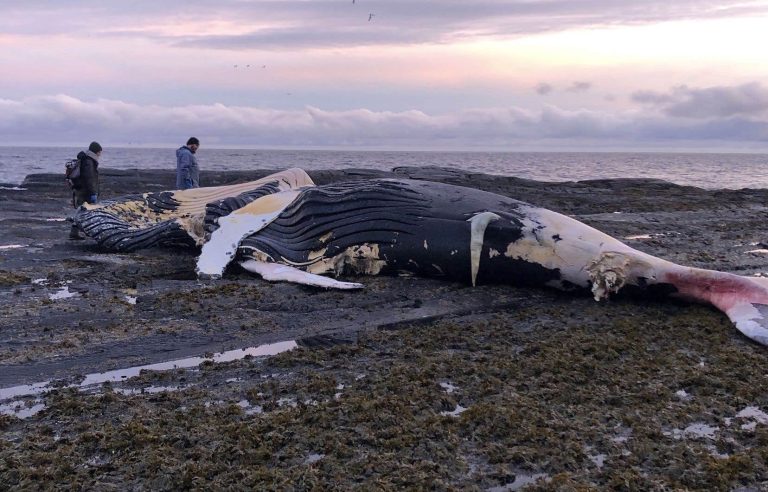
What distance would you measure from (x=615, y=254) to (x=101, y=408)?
204 inches

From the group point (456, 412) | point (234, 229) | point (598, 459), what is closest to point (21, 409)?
point (456, 412)

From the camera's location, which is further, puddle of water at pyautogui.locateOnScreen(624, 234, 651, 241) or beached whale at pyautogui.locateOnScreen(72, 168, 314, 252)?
puddle of water at pyautogui.locateOnScreen(624, 234, 651, 241)

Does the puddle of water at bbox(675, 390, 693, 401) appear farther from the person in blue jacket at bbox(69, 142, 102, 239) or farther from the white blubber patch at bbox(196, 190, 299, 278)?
the person in blue jacket at bbox(69, 142, 102, 239)

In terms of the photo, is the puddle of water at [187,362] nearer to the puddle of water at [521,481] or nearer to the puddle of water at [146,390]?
the puddle of water at [146,390]

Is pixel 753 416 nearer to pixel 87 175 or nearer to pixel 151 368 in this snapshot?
pixel 151 368

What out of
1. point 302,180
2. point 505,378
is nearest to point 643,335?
point 505,378

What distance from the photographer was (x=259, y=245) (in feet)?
31.4

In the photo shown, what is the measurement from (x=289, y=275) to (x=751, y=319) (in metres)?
4.90

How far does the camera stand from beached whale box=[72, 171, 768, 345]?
7363 millimetres

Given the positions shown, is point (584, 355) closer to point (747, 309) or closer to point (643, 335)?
point (643, 335)

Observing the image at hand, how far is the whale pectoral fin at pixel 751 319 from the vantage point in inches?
243

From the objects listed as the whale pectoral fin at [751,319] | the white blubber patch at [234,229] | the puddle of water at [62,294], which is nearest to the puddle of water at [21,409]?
the puddle of water at [62,294]

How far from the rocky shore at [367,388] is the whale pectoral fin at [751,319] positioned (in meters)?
0.10

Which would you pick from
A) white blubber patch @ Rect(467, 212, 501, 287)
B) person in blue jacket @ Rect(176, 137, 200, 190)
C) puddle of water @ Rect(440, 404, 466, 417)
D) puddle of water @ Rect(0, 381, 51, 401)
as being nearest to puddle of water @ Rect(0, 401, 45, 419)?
puddle of water @ Rect(0, 381, 51, 401)
